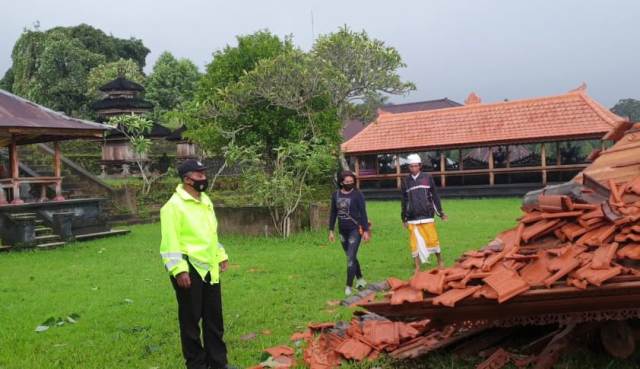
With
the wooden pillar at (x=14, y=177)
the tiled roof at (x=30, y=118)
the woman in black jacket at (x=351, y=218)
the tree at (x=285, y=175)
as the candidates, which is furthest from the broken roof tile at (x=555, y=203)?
the wooden pillar at (x=14, y=177)

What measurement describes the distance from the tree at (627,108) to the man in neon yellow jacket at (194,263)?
54038 millimetres

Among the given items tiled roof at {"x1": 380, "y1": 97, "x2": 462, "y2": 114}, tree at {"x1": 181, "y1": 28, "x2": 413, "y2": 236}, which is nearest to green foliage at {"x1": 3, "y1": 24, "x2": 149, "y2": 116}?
tiled roof at {"x1": 380, "y1": 97, "x2": 462, "y2": 114}

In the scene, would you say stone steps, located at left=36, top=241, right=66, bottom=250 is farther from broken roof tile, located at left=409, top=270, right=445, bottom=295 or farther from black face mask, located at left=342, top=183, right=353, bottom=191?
broken roof tile, located at left=409, top=270, right=445, bottom=295

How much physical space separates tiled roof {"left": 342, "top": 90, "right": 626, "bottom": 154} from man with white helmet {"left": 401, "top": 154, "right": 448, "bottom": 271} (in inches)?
623

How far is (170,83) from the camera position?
44188mm

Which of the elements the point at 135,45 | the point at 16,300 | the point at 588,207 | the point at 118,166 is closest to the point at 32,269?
the point at 16,300

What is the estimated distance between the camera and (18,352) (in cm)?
581

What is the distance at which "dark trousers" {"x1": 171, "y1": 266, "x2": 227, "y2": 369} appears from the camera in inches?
193

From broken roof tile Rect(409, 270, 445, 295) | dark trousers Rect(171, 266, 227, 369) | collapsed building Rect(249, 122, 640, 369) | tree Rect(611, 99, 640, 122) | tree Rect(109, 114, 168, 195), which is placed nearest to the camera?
collapsed building Rect(249, 122, 640, 369)

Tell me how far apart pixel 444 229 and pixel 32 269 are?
8.82 metres

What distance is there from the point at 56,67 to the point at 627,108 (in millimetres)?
46942

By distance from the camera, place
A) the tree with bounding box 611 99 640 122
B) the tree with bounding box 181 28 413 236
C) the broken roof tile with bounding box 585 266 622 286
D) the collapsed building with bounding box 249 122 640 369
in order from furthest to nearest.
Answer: the tree with bounding box 611 99 640 122
the tree with bounding box 181 28 413 236
the collapsed building with bounding box 249 122 640 369
the broken roof tile with bounding box 585 266 622 286

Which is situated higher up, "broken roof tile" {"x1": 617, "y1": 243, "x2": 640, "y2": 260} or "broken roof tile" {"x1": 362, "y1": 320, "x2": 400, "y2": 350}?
"broken roof tile" {"x1": 617, "y1": 243, "x2": 640, "y2": 260}

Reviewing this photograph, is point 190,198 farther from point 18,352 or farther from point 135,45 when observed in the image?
point 135,45
